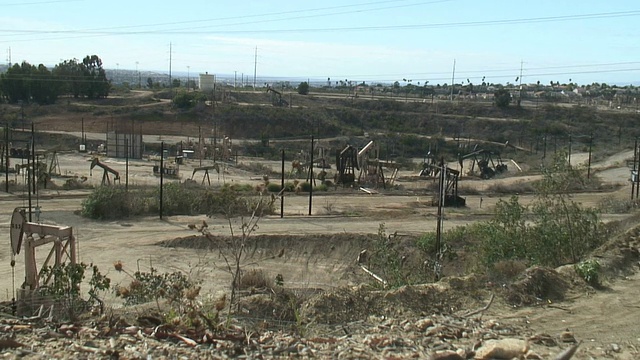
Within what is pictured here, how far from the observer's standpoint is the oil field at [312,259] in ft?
28.3

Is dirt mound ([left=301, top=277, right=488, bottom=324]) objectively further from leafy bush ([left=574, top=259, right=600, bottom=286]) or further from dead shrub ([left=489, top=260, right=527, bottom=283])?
leafy bush ([left=574, top=259, right=600, bottom=286])

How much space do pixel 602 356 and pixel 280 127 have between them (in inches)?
2486

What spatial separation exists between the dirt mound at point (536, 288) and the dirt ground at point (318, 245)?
237 millimetres

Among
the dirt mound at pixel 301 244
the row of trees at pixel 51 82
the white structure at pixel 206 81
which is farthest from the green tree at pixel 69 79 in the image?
the dirt mound at pixel 301 244

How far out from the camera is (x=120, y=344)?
7.93 meters

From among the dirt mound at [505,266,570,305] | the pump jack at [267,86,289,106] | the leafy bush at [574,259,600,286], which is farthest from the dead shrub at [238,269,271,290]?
the pump jack at [267,86,289,106]

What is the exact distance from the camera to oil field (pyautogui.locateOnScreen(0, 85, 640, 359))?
28.3ft

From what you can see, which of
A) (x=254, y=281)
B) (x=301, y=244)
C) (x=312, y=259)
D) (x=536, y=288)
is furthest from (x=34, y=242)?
(x=301, y=244)

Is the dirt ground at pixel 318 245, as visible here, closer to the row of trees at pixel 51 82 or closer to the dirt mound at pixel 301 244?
the dirt mound at pixel 301 244

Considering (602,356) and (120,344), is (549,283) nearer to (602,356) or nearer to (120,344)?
(602,356)

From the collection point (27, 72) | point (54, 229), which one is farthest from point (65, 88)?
point (54, 229)

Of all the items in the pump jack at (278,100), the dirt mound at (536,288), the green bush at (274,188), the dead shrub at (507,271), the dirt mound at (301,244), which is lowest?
the green bush at (274,188)

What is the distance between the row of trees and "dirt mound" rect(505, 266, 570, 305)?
70.9 m

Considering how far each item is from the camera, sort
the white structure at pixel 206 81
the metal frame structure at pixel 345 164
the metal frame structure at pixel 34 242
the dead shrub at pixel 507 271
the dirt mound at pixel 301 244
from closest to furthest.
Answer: the dead shrub at pixel 507 271 < the metal frame structure at pixel 34 242 < the dirt mound at pixel 301 244 < the metal frame structure at pixel 345 164 < the white structure at pixel 206 81
